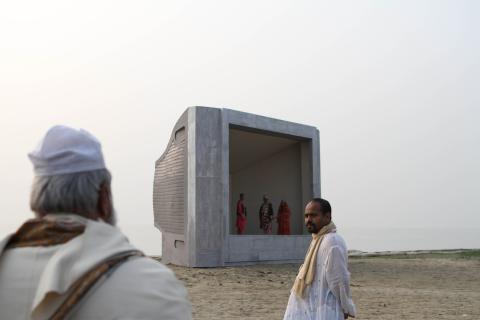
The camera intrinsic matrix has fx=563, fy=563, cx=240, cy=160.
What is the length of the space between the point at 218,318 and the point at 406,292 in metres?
4.75

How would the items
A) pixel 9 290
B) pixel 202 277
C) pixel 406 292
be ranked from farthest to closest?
pixel 202 277
pixel 406 292
pixel 9 290

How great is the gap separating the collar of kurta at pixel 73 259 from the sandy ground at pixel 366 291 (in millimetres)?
6793

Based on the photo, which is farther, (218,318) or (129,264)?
(218,318)

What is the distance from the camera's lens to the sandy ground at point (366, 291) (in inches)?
334

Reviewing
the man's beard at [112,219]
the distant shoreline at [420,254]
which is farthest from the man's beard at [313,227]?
the distant shoreline at [420,254]

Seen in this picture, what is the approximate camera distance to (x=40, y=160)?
1470 millimetres

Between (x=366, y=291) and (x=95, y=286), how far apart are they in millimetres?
10402

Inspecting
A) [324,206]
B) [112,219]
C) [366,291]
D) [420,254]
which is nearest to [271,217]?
[366,291]

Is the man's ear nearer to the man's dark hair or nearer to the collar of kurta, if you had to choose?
the collar of kurta

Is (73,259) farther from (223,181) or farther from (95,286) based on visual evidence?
(223,181)

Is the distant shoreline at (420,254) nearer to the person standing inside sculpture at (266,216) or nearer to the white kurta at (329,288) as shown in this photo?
the person standing inside sculpture at (266,216)

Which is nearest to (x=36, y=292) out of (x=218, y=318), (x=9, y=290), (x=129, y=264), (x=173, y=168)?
(x=9, y=290)

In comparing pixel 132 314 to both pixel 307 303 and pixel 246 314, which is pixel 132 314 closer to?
pixel 307 303

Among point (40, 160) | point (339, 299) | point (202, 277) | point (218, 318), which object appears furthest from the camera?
point (202, 277)
